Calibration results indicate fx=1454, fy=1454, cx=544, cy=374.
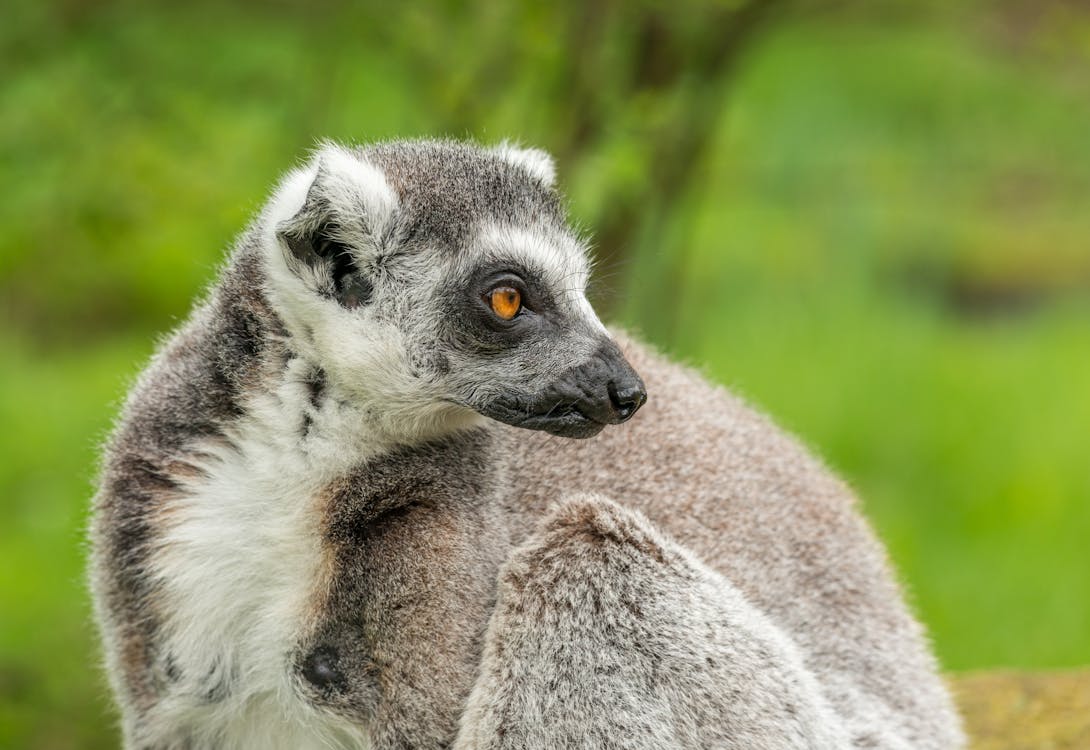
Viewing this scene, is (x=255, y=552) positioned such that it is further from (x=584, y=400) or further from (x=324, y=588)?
(x=584, y=400)

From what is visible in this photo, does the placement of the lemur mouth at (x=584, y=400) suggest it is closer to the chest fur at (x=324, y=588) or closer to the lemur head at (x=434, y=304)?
the lemur head at (x=434, y=304)

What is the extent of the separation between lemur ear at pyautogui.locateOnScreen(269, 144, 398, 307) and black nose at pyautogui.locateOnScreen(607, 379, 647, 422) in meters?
0.78

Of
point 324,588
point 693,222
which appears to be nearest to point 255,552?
point 324,588

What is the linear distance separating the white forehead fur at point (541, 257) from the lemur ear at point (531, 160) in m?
0.32

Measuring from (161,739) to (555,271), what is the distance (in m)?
1.80

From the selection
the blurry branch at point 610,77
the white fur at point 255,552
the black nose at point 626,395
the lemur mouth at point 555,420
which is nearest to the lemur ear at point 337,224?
the white fur at point 255,552

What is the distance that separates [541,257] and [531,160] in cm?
57

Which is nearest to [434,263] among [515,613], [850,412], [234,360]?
[234,360]

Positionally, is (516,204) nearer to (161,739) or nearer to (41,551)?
(161,739)

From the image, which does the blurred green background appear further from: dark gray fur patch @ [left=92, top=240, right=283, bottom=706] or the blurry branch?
dark gray fur patch @ [left=92, top=240, right=283, bottom=706]

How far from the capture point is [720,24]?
8109mm

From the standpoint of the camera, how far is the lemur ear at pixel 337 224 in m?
4.09

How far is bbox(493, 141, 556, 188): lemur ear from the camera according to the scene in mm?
4555

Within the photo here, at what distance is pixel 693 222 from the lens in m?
11.0
